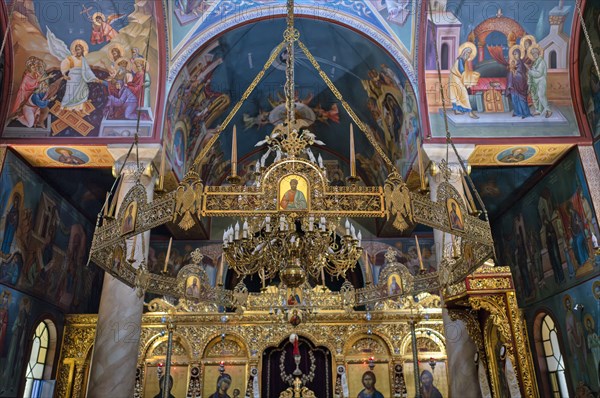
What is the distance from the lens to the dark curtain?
11.5 metres

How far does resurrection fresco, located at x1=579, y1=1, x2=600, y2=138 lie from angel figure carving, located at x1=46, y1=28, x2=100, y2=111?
9.20 meters

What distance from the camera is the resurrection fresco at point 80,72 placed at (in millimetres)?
8969

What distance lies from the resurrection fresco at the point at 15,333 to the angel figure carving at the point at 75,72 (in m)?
3.71

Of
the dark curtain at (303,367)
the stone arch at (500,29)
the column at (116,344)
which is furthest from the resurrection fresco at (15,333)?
the stone arch at (500,29)

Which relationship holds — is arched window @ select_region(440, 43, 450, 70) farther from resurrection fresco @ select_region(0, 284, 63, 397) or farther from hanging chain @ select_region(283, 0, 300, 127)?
resurrection fresco @ select_region(0, 284, 63, 397)

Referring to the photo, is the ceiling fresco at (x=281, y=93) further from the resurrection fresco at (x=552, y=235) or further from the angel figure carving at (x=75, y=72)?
the resurrection fresco at (x=552, y=235)

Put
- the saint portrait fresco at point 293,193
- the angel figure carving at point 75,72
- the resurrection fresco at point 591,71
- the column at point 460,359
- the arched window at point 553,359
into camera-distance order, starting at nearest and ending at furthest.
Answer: the saint portrait fresco at point 293,193 → the column at point 460,359 → the resurrection fresco at point 591,71 → the angel figure carving at point 75,72 → the arched window at point 553,359

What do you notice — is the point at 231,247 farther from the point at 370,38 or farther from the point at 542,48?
the point at 542,48

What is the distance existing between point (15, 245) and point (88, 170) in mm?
2449

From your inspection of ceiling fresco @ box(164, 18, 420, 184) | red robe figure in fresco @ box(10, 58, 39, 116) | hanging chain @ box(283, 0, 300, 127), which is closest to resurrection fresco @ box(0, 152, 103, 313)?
red robe figure in fresco @ box(10, 58, 39, 116)

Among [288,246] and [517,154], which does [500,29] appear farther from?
[288,246]

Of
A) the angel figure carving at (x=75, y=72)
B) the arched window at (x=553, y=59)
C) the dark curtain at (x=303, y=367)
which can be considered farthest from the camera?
the dark curtain at (x=303, y=367)

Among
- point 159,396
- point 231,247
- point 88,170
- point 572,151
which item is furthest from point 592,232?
point 88,170

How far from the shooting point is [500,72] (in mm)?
9312
